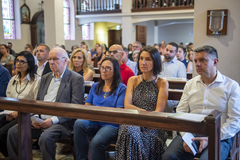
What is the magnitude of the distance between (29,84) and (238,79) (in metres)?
2.74

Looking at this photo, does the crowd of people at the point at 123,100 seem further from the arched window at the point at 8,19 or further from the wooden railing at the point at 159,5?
the arched window at the point at 8,19

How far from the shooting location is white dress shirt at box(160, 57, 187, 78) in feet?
14.6

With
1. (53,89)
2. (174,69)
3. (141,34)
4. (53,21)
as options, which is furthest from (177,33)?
(53,89)

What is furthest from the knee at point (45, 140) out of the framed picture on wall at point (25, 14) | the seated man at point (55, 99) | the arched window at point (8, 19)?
the framed picture on wall at point (25, 14)

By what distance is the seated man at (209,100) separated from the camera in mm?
2197

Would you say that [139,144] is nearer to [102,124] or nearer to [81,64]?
[102,124]

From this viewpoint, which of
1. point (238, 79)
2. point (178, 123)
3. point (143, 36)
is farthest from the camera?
point (143, 36)

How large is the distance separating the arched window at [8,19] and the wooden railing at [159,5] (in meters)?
5.75

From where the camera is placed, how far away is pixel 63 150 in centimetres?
346

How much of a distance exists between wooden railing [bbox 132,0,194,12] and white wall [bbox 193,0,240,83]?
29.2ft

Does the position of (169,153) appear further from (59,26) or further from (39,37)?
(39,37)

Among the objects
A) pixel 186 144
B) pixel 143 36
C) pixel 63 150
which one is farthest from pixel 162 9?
pixel 186 144

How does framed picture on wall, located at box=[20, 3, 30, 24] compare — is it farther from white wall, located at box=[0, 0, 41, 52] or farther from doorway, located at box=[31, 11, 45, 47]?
doorway, located at box=[31, 11, 45, 47]

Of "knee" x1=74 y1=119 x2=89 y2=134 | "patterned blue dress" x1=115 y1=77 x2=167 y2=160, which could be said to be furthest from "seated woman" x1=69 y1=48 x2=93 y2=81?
"patterned blue dress" x1=115 y1=77 x2=167 y2=160
